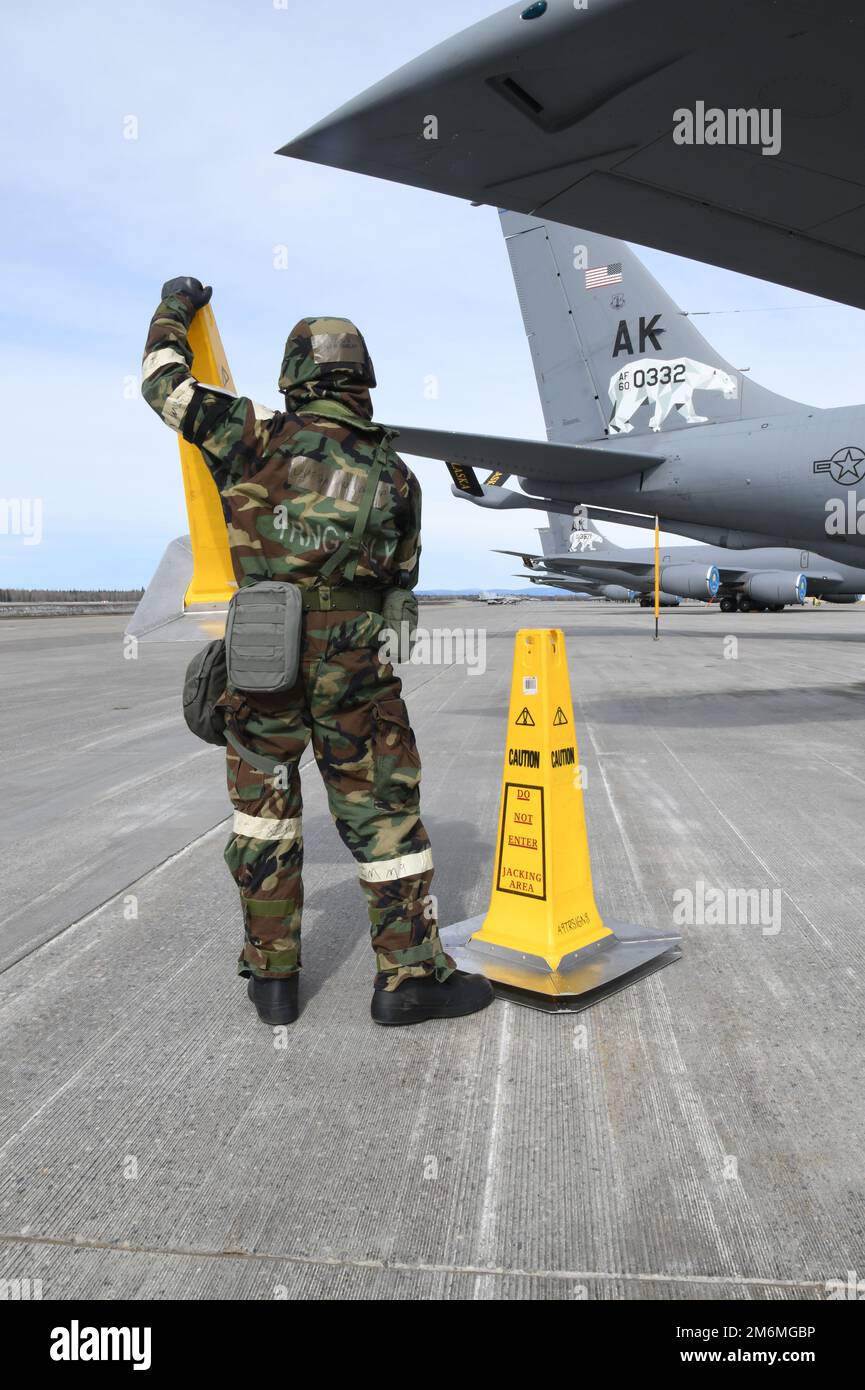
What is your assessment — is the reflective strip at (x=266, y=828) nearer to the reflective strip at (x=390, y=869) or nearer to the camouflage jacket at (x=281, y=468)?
the reflective strip at (x=390, y=869)

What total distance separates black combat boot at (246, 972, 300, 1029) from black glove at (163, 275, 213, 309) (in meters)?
2.15

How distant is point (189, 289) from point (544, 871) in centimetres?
226

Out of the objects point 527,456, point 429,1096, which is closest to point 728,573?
point 527,456

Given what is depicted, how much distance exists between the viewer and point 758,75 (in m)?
4.64

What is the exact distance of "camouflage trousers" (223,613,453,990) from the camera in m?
2.68

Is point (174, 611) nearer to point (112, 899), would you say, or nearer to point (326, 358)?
point (326, 358)

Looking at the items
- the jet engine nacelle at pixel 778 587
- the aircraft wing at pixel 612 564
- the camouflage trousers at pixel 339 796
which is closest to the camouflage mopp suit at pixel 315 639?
the camouflage trousers at pixel 339 796

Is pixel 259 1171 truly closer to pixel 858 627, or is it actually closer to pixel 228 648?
pixel 228 648

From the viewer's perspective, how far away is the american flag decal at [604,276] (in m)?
13.1

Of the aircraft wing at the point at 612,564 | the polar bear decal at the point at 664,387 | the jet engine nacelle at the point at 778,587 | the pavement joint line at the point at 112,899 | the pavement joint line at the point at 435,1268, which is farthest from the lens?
the aircraft wing at the point at 612,564

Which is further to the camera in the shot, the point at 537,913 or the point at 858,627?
the point at 858,627

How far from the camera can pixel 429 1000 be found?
2.80 meters
